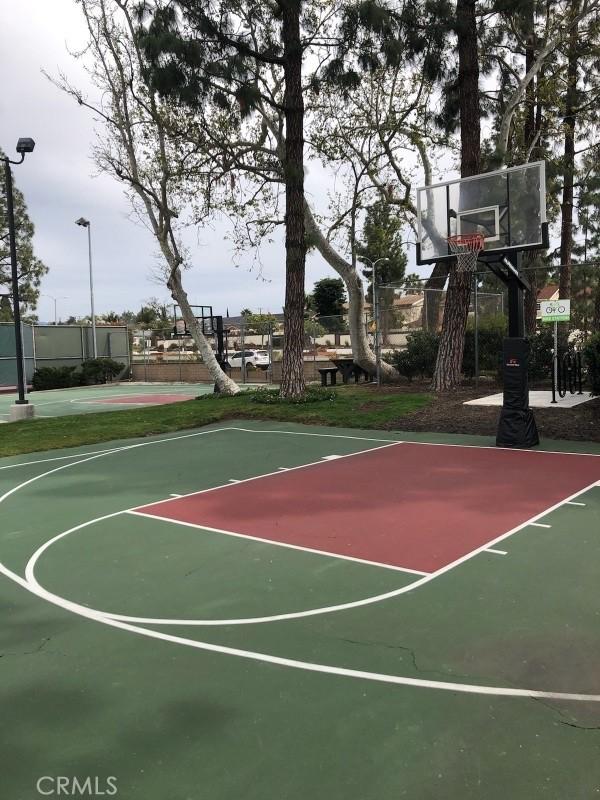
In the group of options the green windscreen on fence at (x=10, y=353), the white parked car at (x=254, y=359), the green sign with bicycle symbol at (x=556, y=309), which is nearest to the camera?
the green sign with bicycle symbol at (x=556, y=309)

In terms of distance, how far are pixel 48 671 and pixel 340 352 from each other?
2210 centimetres

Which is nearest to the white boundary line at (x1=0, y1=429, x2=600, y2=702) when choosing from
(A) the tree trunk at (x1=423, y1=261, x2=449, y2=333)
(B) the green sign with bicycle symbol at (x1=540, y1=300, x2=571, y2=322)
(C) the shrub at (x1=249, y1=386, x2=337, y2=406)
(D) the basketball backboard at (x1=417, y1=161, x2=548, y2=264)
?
(D) the basketball backboard at (x1=417, y1=161, x2=548, y2=264)

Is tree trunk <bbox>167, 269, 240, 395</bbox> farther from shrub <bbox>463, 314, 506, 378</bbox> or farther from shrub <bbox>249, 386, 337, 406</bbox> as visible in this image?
shrub <bbox>463, 314, 506, 378</bbox>

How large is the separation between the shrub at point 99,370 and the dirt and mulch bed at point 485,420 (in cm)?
2221

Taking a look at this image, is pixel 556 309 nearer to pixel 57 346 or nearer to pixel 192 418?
pixel 192 418

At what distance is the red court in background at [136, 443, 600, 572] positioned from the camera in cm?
539

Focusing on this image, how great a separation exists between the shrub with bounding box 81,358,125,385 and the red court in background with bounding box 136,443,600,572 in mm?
25061

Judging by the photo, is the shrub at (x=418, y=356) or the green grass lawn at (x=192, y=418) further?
the shrub at (x=418, y=356)

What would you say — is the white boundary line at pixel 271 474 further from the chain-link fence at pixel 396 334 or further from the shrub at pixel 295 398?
the chain-link fence at pixel 396 334

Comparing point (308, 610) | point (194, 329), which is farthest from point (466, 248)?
point (194, 329)

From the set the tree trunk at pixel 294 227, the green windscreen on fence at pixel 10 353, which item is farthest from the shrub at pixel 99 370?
the tree trunk at pixel 294 227

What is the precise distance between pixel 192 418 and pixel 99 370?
1927 centimetres

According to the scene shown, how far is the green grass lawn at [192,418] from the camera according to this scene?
40.7 ft

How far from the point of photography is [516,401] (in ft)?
32.3
